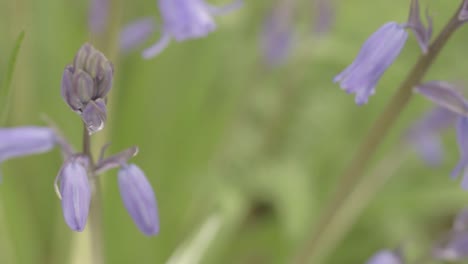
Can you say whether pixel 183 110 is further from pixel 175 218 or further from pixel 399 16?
pixel 399 16

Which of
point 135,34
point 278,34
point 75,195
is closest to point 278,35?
point 278,34

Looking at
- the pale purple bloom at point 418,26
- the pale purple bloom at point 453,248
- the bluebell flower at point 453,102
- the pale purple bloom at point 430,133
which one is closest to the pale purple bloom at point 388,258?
the pale purple bloom at point 453,248

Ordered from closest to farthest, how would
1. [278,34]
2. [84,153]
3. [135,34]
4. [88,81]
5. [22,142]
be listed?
[88,81], [84,153], [22,142], [135,34], [278,34]

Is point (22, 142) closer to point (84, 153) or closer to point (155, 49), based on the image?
point (84, 153)

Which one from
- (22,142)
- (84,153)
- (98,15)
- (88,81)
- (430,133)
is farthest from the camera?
(430,133)

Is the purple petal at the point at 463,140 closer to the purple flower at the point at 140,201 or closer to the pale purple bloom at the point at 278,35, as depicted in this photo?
the purple flower at the point at 140,201

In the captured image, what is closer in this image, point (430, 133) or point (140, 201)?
point (140, 201)
